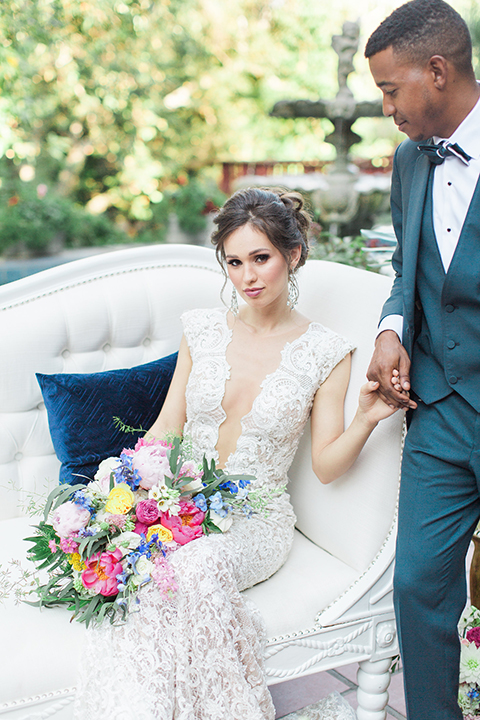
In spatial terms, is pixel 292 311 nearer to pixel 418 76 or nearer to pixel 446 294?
pixel 446 294

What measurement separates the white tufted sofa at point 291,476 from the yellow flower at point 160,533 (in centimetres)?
31

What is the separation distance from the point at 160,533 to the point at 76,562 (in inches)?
8.4

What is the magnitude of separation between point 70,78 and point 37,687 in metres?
11.3

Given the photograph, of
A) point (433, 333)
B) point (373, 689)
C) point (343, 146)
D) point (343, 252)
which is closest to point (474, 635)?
point (373, 689)

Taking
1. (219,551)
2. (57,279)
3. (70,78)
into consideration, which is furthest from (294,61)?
(219,551)

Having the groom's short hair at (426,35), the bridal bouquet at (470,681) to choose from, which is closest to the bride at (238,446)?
the bridal bouquet at (470,681)

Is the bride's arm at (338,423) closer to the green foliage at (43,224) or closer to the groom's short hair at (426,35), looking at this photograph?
the groom's short hair at (426,35)

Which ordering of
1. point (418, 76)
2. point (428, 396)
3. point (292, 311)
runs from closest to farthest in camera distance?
point (418, 76)
point (428, 396)
point (292, 311)

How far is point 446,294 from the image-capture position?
1.50 metres

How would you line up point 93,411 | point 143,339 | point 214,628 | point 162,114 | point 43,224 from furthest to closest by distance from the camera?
point 162,114 → point 43,224 → point 143,339 → point 93,411 → point 214,628

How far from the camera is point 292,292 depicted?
221cm

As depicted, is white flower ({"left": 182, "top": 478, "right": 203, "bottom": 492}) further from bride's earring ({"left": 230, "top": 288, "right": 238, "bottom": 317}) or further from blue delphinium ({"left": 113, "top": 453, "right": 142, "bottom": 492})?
bride's earring ({"left": 230, "top": 288, "right": 238, "bottom": 317})

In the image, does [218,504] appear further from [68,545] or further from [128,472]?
[68,545]

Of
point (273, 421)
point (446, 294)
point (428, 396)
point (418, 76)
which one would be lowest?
point (273, 421)
